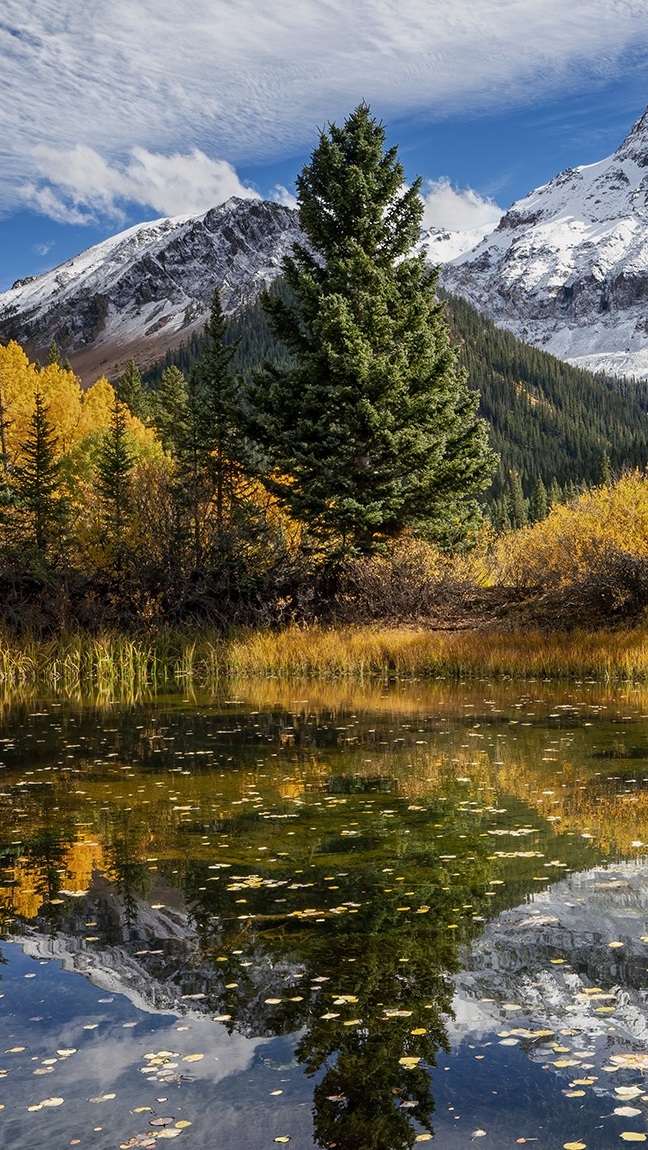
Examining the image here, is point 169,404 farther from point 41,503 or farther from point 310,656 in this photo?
point 310,656

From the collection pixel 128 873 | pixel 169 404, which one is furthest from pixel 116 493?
pixel 169 404

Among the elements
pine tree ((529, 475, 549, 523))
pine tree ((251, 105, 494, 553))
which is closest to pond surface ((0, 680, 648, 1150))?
pine tree ((251, 105, 494, 553))

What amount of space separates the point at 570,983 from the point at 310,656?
18985mm

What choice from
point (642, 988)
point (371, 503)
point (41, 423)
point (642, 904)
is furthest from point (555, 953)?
point (41, 423)

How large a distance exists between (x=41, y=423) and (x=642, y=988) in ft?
101

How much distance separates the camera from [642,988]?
5246 millimetres

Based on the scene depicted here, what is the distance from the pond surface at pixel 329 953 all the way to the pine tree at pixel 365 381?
14.1m

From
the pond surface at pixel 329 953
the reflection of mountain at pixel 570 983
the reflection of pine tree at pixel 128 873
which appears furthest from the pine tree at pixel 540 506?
the reflection of mountain at pixel 570 983

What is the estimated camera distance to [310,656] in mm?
24250

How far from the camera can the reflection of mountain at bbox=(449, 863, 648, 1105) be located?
4.55 m

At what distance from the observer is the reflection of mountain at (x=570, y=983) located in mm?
4555

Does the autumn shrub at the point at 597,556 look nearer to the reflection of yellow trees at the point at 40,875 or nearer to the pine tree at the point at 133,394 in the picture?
the reflection of yellow trees at the point at 40,875

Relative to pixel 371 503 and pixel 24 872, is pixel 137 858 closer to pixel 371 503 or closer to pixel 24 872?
pixel 24 872

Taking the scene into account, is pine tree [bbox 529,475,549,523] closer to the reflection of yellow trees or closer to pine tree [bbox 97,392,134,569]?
pine tree [bbox 97,392,134,569]
